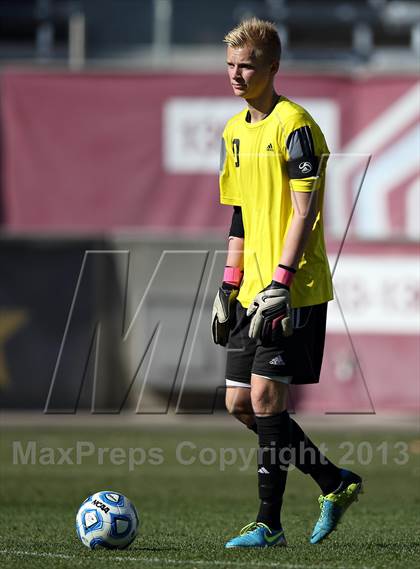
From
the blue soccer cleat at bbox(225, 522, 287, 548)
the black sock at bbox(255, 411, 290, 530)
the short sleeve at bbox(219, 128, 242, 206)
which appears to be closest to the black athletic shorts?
the black sock at bbox(255, 411, 290, 530)

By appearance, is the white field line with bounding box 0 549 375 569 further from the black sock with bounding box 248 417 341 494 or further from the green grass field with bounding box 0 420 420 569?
the black sock with bounding box 248 417 341 494

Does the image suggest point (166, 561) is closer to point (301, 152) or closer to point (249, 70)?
point (301, 152)

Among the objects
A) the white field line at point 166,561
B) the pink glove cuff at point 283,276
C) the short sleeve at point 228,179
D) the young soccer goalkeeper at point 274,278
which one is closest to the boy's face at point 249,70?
the young soccer goalkeeper at point 274,278

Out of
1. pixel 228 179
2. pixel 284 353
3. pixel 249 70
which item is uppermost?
pixel 249 70

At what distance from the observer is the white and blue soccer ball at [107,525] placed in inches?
216

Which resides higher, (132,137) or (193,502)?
(132,137)

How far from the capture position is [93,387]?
42.2 feet

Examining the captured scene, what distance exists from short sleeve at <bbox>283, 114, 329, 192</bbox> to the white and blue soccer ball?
1.66 m

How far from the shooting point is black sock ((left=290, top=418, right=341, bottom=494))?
557cm
